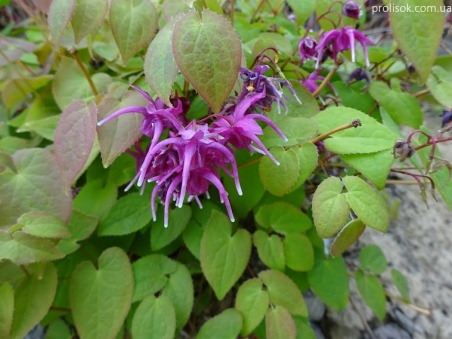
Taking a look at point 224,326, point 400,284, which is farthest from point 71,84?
point 400,284

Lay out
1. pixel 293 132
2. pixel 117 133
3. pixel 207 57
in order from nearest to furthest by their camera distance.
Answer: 1. pixel 207 57
2. pixel 117 133
3. pixel 293 132

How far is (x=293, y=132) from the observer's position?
0.69 meters

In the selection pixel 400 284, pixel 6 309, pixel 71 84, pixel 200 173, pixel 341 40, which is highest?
pixel 341 40

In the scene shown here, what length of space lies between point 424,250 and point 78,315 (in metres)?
0.93

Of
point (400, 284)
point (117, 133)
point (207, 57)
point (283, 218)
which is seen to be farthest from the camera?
point (400, 284)

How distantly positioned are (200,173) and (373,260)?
547 mm

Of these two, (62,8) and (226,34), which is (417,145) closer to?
(226,34)

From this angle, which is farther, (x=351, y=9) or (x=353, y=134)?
(x=351, y=9)

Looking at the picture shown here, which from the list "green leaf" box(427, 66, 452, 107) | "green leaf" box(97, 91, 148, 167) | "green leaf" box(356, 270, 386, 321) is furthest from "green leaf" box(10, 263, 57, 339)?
"green leaf" box(427, 66, 452, 107)

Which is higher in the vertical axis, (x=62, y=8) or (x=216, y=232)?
(x=62, y=8)

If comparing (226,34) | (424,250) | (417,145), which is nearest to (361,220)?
(417,145)

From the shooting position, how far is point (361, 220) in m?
0.60

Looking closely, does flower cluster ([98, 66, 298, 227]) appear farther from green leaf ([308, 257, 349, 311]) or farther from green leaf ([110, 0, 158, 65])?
green leaf ([308, 257, 349, 311])

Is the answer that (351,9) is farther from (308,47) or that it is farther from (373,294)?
(373,294)
